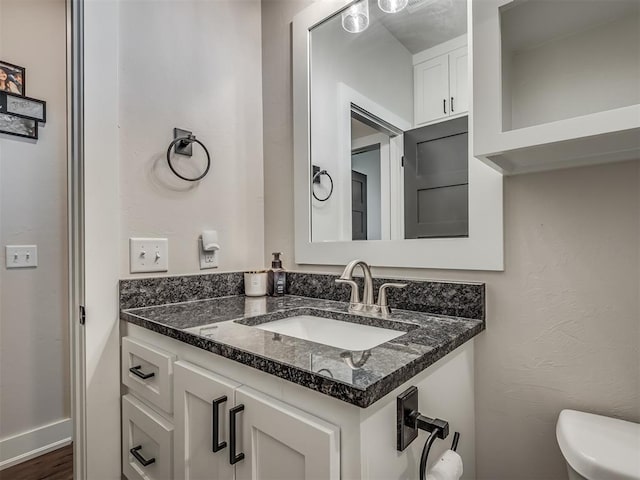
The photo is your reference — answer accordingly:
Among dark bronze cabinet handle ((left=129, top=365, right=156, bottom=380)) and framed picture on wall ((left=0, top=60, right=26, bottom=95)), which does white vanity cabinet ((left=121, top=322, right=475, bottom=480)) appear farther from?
framed picture on wall ((left=0, top=60, right=26, bottom=95))

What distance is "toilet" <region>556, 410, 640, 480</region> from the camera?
0.56m

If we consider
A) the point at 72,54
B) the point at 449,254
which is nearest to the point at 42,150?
the point at 72,54

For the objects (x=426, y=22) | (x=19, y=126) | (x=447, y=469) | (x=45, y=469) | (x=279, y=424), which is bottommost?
(x=45, y=469)

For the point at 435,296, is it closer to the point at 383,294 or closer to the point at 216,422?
the point at 383,294

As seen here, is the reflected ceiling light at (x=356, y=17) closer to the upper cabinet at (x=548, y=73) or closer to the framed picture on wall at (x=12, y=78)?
the upper cabinet at (x=548, y=73)

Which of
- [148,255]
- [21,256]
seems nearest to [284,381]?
[148,255]

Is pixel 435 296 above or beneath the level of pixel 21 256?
beneath

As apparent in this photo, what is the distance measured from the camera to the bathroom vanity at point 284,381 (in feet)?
1.75

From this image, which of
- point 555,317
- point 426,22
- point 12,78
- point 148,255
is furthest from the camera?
point 12,78

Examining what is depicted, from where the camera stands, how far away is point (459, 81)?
3.18 feet

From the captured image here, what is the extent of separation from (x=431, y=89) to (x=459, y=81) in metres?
0.08

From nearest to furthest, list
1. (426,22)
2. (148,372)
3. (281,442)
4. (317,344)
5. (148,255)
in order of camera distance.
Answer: (281,442) → (317,344) → (148,372) → (426,22) → (148,255)

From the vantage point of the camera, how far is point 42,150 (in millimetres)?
1683

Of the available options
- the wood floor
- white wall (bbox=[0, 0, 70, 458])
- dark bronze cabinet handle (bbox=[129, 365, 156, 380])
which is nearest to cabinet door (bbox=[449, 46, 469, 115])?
dark bronze cabinet handle (bbox=[129, 365, 156, 380])
